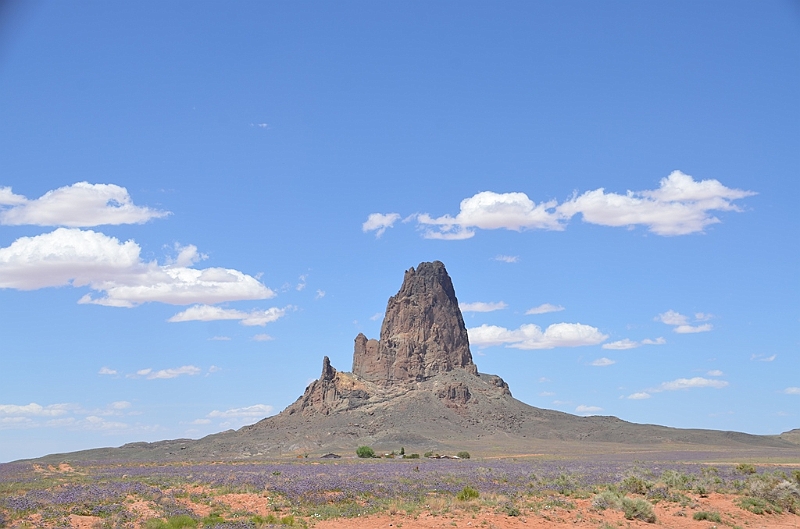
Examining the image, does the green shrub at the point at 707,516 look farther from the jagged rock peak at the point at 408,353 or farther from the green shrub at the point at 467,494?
the jagged rock peak at the point at 408,353

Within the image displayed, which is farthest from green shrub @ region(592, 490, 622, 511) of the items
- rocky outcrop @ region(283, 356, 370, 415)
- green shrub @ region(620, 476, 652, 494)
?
rocky outcrop @ region(283, 356, 370, 415)

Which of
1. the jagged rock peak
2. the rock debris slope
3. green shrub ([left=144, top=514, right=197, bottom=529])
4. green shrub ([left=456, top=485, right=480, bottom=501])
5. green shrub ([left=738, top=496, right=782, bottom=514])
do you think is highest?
the jagged rock peak

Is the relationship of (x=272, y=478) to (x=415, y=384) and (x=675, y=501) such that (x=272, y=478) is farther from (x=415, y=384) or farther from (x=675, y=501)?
(x=415, y=384)

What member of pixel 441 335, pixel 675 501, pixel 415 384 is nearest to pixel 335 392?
pixel 415 384

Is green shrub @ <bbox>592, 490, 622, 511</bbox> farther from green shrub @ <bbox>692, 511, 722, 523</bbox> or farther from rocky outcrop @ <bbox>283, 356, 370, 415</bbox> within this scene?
rocky outcrop @ <bbox>283, 356, 370, 415</bbox>

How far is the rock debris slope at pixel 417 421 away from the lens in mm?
139875

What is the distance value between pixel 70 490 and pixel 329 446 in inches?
4318

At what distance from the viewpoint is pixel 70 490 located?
103 ft

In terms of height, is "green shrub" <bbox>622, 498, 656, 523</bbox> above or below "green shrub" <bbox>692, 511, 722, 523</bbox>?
above

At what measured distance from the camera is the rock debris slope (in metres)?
140

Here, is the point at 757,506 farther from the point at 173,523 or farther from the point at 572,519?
the point at 173,523

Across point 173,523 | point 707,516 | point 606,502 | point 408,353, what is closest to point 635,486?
point 606,502

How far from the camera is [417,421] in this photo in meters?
157

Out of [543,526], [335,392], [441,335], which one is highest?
[441,335]
